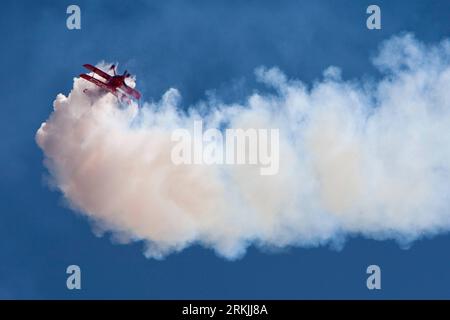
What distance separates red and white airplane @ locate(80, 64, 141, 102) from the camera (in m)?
102

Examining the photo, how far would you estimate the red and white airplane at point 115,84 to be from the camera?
102188 mm

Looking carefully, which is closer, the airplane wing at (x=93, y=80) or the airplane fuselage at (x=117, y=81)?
the airplane fuselage at (x=117, y=81)

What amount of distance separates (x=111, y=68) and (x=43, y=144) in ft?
32.6

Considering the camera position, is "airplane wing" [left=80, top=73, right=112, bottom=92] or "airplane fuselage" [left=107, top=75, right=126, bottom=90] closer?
"airplane fuselage" [left=107, top=75, right=126, bottom=90]

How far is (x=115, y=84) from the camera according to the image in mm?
102375

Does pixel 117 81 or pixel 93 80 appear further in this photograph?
pixel 93 80

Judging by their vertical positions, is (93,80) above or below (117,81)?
above
